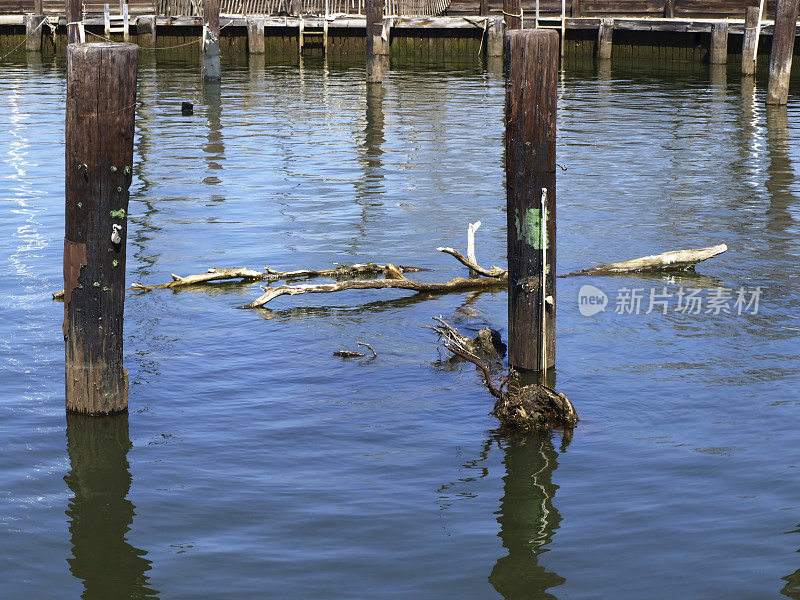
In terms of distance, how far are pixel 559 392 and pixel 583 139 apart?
13034 mm

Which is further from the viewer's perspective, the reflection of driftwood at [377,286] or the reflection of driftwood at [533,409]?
the reflection of driftwood at [377,286]

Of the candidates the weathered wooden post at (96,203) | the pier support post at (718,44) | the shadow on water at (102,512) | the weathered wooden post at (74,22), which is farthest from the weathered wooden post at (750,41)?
the shadow on water at (102,512)

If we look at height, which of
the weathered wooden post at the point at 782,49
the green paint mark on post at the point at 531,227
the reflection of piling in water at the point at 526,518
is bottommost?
the reflection of piling in water at the point at 526,518

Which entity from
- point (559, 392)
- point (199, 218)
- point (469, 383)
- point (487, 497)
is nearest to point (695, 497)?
point (487, 497)

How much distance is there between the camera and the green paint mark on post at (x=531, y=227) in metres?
7.62

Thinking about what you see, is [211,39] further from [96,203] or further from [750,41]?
[96,203]

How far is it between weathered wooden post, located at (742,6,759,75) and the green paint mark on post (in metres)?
22.0

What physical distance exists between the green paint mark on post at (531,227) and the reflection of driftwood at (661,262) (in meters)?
3.33

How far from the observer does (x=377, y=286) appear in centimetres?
999

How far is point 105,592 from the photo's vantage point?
5.42 m

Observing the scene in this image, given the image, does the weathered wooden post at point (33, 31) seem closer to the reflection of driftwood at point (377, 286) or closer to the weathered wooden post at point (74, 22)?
the weathered wooden post at point (74, 22)

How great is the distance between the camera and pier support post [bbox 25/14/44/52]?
120 ft

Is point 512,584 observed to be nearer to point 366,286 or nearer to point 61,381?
point 61,381

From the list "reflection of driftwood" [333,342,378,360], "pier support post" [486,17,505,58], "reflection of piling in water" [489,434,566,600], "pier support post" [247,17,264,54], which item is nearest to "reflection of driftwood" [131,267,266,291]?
"reflection of driftwood" [333,342,378,360]
